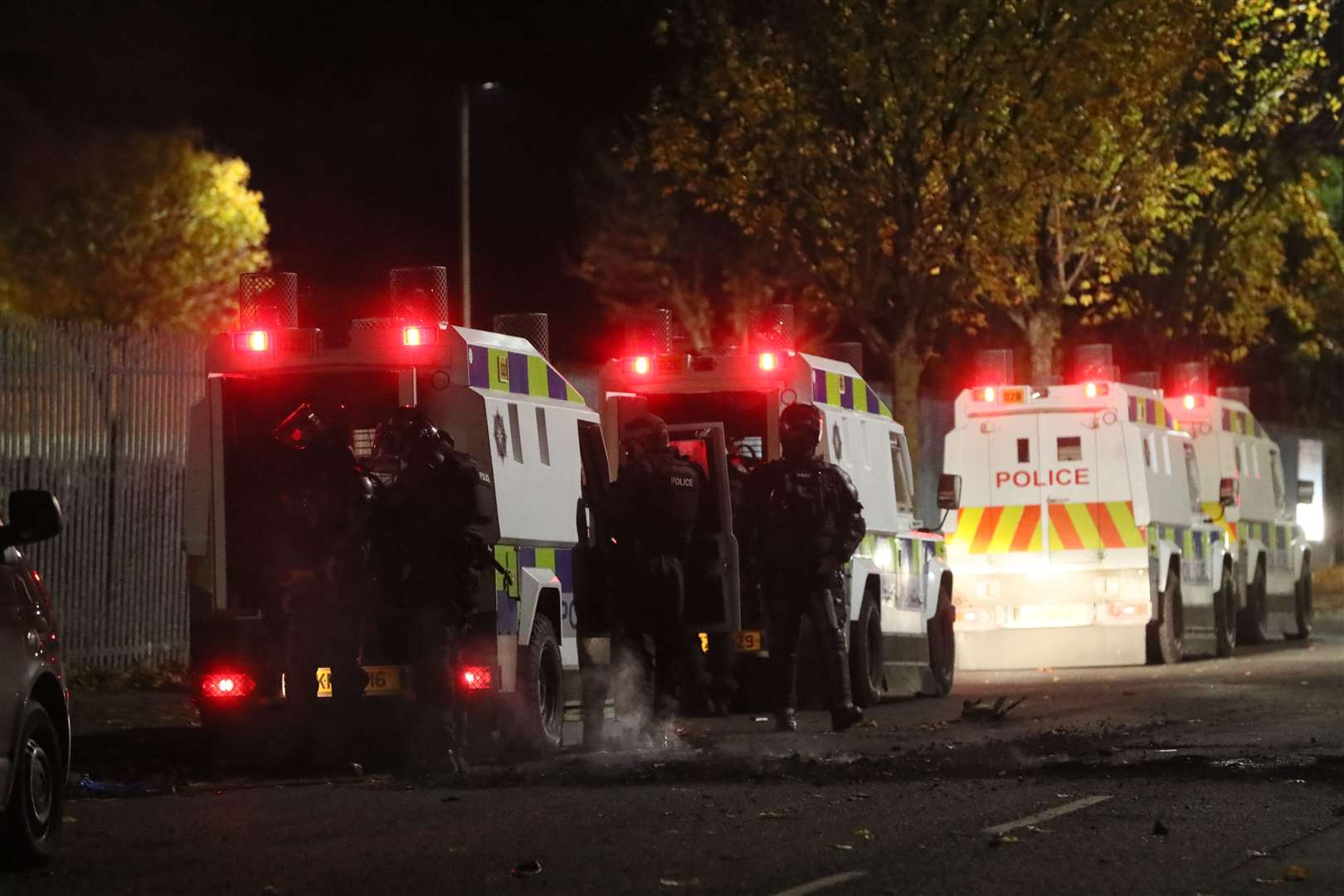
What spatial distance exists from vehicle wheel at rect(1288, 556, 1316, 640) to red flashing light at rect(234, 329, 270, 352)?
16.8 metres

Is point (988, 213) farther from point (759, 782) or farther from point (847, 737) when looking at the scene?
point (759, 782)

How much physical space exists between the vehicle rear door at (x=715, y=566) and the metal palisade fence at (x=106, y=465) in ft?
15.4

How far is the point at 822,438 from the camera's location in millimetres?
16547

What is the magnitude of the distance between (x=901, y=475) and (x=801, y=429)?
425 centimetres

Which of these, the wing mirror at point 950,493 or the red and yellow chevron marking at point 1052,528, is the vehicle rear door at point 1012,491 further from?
the wing mirror at point 950,493

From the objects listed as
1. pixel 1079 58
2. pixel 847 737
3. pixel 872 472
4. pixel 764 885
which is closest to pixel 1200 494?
pixel 1079 58

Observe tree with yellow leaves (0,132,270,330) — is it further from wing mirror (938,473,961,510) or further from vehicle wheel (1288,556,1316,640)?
wing mirror (938,473,961,510)

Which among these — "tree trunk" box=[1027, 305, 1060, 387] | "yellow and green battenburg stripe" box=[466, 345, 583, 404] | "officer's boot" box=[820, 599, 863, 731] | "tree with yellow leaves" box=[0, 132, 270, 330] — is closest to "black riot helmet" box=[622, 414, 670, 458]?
"yellow and green battenburg stripe" box=[466, 345, 583, 404]

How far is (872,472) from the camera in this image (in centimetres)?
1784

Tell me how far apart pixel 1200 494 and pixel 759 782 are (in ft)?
45.9

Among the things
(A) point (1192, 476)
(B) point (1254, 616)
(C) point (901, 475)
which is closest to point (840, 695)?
(C) point (901, 475)

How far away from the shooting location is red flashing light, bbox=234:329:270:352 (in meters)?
13.2

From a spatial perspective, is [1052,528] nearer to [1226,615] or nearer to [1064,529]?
[1064,529]

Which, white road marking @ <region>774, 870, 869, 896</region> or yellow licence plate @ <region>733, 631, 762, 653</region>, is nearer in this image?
white road marking @ <region>774, 870, 869, 896</region>
